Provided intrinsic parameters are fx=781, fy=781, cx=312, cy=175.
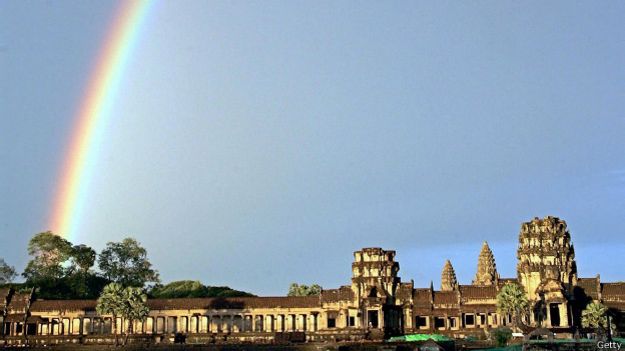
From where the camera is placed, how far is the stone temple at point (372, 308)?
10688cm

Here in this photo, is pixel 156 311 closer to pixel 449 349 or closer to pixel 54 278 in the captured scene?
pixel 54 278

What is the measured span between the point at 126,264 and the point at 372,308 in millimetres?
57472

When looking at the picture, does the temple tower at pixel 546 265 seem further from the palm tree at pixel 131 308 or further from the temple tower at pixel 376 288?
the palm tree at pixel 131 308

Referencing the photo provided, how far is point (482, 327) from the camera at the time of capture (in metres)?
108

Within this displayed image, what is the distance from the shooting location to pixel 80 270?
14512cm

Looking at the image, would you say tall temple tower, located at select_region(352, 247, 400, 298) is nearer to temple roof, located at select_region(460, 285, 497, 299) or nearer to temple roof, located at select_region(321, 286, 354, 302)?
temple roof, located at select_region(321, 286, 354, 302)

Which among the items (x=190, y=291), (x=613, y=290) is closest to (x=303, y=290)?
(x=190, y=291)

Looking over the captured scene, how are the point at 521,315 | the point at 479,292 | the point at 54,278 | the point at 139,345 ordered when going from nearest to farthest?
the point at 139,345, the point at 521,315, the point at 479,292, the point at 54,278

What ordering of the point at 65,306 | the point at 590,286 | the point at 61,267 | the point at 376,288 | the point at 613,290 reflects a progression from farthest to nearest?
the point at 61,267, the point at 65,306, the point at 376,288, the point at 590,286, the point at 613,290

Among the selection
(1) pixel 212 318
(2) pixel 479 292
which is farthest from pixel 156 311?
(2) pixel 479 292

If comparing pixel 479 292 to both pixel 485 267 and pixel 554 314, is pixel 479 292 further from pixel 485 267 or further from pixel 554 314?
pixel 485 267

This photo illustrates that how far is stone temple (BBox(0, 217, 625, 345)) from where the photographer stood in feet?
351

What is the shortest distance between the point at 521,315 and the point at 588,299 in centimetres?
1236

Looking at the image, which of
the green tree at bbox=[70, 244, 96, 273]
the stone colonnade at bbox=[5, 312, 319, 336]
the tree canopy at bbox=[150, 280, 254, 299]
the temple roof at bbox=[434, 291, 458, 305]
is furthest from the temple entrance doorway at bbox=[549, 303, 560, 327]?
the green tree at bbox=[70, 244, 96, 273]
